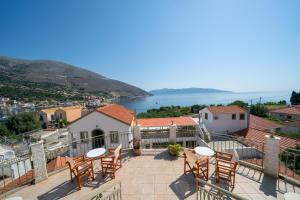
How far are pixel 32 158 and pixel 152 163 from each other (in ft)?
14.3

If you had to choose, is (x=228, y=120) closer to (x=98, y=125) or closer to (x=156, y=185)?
(x=98, y=125)

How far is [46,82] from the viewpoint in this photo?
124250 millimetres

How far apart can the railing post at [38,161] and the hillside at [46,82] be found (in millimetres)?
100463

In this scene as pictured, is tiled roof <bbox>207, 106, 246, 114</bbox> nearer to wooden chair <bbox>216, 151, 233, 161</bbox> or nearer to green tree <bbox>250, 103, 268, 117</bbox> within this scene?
wooden chair <bbox>216, 151, 233, 161</bbox>

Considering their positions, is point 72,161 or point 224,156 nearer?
point 72,161

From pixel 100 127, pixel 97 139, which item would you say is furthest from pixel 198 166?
pixel 97 139

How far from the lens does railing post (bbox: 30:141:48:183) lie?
5809mm

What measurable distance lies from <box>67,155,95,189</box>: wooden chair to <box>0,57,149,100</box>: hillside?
102m

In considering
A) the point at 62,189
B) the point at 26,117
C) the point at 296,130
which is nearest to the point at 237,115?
the point at 296,130

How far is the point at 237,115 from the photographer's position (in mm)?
26719

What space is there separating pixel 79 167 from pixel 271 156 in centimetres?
639

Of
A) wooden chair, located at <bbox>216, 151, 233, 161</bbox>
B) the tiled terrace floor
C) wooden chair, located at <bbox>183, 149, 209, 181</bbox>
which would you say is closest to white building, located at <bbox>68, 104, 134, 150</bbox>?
the tiled terrace floor

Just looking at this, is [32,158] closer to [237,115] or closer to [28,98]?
[237,115]

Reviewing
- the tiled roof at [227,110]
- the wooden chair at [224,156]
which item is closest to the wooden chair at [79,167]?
the wooden chair at [224,156]
